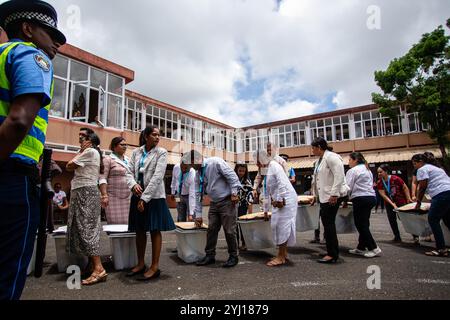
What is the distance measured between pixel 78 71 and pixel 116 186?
1223 centimetres

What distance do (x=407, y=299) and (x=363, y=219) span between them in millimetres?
2096

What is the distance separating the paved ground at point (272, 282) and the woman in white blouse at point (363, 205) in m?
0.24

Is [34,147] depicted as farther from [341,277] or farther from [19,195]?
[341,277]

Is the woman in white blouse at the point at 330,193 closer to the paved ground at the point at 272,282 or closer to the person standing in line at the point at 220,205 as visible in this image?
the paved ground at the point at 272,282

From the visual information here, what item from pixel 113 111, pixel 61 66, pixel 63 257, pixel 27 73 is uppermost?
pixel 61 66

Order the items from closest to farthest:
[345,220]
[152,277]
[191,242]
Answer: [152,277]
[191,242]
[345,220]

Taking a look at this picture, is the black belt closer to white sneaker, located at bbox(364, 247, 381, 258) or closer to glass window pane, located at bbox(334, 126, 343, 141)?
white sneaker, located at bbox(364, 247, 381, 258)

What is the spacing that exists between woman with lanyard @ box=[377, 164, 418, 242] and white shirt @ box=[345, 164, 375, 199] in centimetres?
152

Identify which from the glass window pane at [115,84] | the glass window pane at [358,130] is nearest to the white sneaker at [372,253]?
the glass window pane at [115,84]

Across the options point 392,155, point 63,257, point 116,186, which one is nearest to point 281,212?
point 116,186

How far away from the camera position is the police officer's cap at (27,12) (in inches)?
57.5

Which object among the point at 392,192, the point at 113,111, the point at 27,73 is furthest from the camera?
→ the point at 113,111

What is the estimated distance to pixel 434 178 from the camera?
15.9 ft

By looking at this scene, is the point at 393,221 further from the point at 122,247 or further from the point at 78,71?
the point at 78,71
